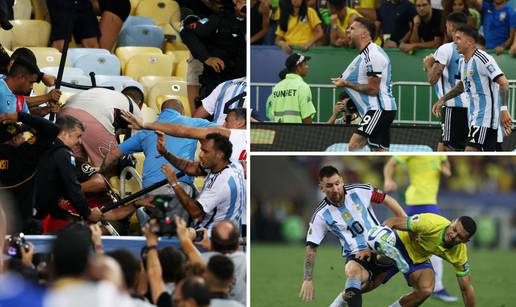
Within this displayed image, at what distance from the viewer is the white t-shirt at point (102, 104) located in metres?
9.84

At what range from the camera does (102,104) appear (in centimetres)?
985

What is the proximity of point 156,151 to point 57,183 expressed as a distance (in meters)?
1.03

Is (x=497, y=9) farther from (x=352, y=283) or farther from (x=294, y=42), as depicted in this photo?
(x=352, y=283)

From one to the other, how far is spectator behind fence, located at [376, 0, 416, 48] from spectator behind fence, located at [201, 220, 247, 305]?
6.60 metres

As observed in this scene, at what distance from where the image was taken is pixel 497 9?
13859 mm

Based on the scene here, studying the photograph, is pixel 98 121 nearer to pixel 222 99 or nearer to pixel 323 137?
pixel 222 99

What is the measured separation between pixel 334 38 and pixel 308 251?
5.40 meters

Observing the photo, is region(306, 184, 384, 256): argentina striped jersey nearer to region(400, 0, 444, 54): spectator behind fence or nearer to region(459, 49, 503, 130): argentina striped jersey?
region(459, 49, 503, 130): argentina striped jersey

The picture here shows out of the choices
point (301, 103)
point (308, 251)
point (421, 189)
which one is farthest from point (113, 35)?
point (308, 251)

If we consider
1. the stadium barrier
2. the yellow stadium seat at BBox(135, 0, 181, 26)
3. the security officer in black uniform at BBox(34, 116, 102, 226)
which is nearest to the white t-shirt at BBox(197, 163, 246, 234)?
the security officer in black uniform at BBox(34, 116, 102, 226)

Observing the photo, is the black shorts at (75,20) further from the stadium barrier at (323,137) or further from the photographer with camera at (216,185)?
the photographer with camera at (216,185)

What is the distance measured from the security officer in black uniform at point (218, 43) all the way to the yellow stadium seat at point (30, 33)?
1.84 m

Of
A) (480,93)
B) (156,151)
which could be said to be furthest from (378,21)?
(156,151)

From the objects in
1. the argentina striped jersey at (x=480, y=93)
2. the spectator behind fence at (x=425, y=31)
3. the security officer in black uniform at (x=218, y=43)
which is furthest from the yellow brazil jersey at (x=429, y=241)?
the spectator behind fence at (x=425, y=31)
